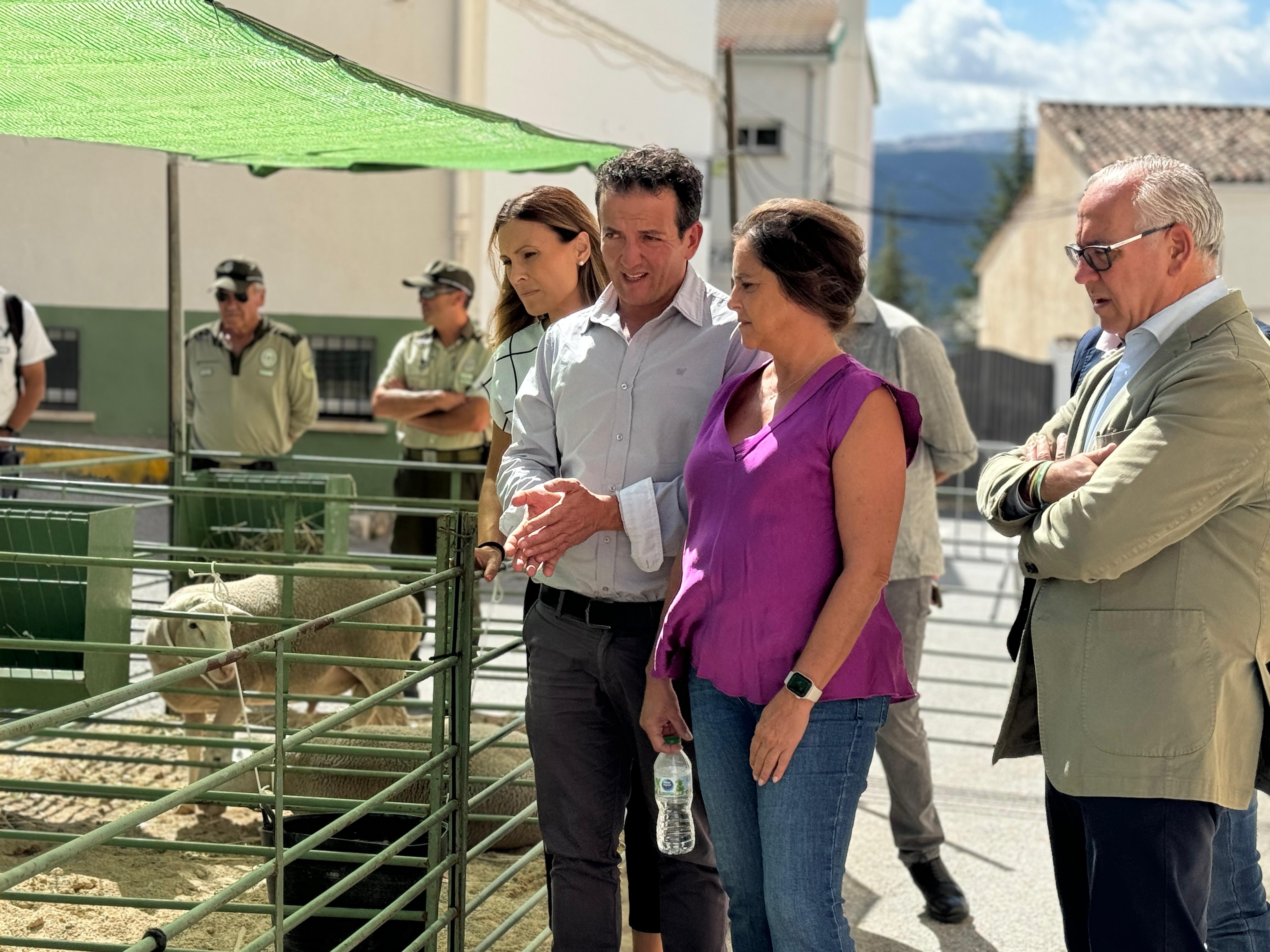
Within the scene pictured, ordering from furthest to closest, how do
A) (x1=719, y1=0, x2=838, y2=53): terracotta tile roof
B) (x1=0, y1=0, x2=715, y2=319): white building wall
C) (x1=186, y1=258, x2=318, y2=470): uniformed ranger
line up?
(x1=719, y1=0, x2=838, y2=53): terracotta tile roof, (x1=0, y1=0, x2=715, y2=319): white building wall, (x1=186, y1=258, x2=318, y2=470): uniformed ranger

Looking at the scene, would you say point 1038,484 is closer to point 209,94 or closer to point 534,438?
point 534,438

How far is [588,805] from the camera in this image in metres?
3.16

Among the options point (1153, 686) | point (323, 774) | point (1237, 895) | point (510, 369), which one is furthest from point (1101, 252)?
point (323, 774)

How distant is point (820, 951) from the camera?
2621 mm

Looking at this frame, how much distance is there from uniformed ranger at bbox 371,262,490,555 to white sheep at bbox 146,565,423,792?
1822 millimetres

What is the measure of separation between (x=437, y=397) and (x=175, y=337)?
1.36m

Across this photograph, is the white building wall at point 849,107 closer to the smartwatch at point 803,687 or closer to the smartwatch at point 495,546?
the smartwatch at point 495,546

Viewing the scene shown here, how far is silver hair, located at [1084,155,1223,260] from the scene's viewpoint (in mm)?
2648

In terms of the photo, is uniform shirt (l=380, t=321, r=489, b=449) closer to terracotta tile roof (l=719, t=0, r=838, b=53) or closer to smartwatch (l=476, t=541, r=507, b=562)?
smartwatch (l=476, t=541, r=507, b=562)

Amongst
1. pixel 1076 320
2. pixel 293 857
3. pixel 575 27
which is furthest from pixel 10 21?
pixel 1076 320

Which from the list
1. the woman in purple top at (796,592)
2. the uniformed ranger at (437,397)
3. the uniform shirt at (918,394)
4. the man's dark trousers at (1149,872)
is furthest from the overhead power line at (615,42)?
the man's dark trousers at (1149,872)

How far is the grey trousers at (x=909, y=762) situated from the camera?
15.2 feet

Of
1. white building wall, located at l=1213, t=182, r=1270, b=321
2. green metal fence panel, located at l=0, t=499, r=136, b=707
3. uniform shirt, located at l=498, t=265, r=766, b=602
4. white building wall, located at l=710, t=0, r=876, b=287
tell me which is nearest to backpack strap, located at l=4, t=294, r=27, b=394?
green metal fence panel, located at l=0, t=499, r=136, b=707

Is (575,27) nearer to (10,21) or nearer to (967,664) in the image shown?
(967,664)
